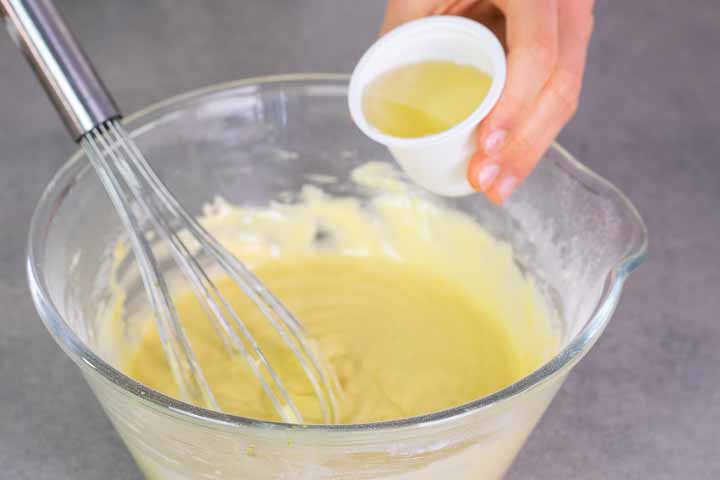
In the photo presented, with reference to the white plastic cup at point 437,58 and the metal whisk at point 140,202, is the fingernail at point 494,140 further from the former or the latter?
the metal whisk at point 140,202

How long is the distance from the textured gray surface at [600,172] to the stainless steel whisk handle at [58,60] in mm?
327

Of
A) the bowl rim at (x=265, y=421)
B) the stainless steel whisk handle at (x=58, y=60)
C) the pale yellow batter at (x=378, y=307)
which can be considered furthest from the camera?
the pale yellow batter at (x=378, y=307)

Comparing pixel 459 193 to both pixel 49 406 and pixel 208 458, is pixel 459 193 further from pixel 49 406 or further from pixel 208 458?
pixel 49 406

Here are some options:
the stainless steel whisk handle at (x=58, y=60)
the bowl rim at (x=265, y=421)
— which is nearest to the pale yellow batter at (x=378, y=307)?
the bowl rim at (x=265, y=421)

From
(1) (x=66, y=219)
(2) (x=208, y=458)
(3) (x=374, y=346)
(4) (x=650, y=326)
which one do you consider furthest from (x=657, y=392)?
(1) (x=66, y=219)

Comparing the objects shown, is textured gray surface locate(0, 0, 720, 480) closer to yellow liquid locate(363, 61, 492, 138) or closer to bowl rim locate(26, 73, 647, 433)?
bowl rim locate(26, 73, 647, 433)

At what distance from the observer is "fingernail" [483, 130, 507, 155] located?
82 cm

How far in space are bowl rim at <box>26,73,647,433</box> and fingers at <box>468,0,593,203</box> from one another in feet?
0.25

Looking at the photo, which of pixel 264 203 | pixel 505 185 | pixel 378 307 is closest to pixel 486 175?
pixel 505 185

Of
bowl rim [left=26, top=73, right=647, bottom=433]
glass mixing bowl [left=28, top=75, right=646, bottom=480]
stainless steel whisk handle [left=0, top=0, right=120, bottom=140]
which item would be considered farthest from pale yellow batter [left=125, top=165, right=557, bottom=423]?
stainless steel whisk handle [left=0, top=0, right=120, bottom=140]

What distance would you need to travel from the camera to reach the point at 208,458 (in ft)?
2.35

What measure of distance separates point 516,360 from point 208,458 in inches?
15.9

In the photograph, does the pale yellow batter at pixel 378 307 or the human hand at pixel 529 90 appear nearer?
the human hand at pixel 529 90

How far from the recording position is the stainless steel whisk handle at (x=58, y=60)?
0.80m
